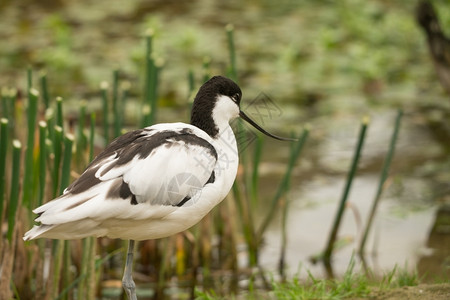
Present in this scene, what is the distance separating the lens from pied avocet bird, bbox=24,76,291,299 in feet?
9.84

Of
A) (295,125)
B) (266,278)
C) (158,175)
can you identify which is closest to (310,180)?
(295,125)

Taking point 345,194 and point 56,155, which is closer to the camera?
point 56,155

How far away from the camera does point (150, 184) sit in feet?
10.2

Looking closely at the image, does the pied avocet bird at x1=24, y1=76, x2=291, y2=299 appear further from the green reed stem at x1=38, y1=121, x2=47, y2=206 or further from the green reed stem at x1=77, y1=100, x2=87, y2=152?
the green reed stem at x1=77, y1=100, x2=87, y2=152

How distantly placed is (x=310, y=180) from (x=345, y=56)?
2.56 m

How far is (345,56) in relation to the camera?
27.7 feet

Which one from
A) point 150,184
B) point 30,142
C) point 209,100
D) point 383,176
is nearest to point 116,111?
point 30,142

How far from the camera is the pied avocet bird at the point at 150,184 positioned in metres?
3.00

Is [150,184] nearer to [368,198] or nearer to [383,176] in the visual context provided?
[383,176]

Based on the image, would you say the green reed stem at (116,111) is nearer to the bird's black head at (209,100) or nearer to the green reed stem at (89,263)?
the green reed stem at (89,263)

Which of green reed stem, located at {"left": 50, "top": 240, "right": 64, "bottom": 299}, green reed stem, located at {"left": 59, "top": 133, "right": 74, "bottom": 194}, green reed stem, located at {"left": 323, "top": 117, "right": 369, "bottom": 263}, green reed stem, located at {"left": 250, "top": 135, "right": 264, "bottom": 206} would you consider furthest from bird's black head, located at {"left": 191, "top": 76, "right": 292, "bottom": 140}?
green reed stem, located at {"left": 323, "top": 117, "right": 369, "bottom": 263}

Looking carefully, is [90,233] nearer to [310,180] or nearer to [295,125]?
[310,180]

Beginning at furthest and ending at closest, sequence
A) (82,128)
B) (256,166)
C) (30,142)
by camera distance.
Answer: (256,166) → (82,128) → (30,142)

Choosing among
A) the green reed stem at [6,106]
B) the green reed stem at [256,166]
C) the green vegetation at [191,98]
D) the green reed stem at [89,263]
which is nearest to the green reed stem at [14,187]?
the green vegetation at [191,98]
